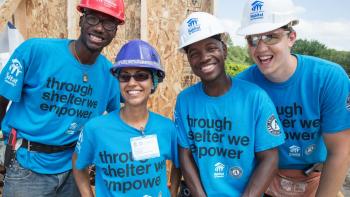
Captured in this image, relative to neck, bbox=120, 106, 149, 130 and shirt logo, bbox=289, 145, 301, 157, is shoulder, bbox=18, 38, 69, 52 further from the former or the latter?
shirt logo, bbox=289, 145, 301, 157

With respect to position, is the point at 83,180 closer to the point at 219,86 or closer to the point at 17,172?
the point at 17,172

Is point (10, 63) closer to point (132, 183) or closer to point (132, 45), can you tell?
point (132, 45)

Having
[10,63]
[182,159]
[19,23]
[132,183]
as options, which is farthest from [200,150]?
[19,23]

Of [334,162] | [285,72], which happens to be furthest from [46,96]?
[334,162]

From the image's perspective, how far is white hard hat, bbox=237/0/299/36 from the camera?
8.84 ft

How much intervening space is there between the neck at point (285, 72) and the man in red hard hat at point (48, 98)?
4.60 ft

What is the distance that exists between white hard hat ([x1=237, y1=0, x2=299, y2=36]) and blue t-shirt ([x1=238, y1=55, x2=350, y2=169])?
0.40m

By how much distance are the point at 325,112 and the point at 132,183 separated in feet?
5.24

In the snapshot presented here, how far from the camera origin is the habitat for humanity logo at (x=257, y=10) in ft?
9.06

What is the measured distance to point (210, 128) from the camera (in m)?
2.70

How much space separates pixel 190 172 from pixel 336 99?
125 centimetres

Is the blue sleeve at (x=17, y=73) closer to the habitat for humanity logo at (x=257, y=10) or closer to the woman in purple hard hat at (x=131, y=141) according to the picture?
the woman in purple hard hat at (x=131, y=141)

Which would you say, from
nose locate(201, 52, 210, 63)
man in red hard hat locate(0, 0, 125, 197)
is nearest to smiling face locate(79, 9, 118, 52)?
man in red hard hat locate(0, 0, 125, 197)

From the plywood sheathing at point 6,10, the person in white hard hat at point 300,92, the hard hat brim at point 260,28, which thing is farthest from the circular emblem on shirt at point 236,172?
the plywood sheathing at point 6,10
